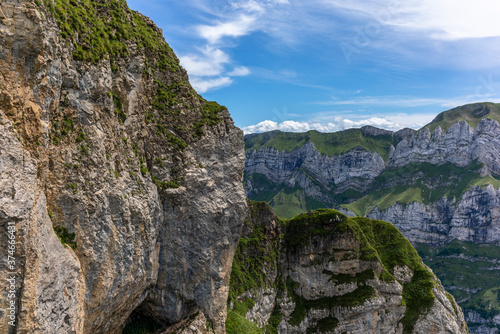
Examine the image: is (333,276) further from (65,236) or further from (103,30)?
(103,30)

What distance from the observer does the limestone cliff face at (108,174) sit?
17422 mm

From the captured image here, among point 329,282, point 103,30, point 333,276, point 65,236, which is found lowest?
point 329,282

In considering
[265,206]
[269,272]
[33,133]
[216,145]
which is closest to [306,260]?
[269,272]

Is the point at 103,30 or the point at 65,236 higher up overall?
the point at 103,30

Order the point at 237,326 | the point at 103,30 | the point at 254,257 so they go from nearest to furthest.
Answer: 1. the point at 103,30
2. the point at 237,326
3. the point at 254,257

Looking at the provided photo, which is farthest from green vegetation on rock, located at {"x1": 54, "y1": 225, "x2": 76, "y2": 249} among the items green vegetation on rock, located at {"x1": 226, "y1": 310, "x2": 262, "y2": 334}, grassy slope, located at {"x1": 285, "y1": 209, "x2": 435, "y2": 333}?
grassy slope, located at {"x1": 285, "y1": 209, "x2": 435, "y2": 333}

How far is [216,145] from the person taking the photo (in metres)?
39.2

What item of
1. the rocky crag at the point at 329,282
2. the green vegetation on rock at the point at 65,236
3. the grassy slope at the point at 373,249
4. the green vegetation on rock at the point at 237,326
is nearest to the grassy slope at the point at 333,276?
the grassy slope at the point at 373,249

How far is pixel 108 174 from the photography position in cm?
2508

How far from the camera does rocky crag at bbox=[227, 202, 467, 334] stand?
65.4 metres

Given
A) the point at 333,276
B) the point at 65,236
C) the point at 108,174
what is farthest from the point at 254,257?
the point at 65,236

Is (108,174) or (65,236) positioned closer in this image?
(65,236)

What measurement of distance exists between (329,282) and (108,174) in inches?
2366

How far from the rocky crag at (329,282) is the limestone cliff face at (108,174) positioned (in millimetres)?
27544
